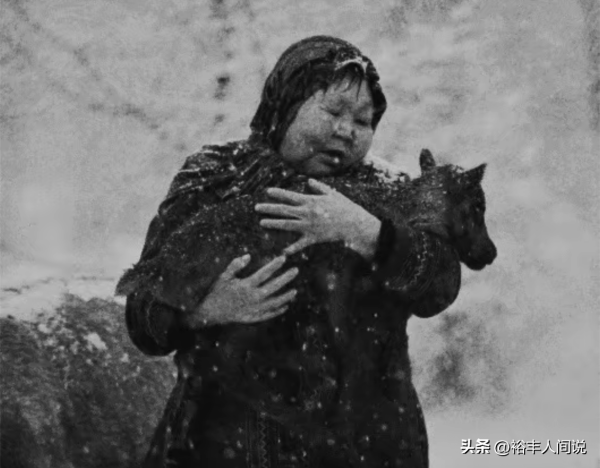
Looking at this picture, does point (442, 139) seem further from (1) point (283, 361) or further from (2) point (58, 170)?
(1) point (283, 361)

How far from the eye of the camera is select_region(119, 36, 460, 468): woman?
1.47 m

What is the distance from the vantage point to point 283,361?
1.49m

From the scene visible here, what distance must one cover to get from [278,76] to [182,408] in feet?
1.66

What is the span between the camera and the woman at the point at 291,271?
147 cm

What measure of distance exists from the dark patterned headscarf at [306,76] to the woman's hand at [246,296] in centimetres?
23

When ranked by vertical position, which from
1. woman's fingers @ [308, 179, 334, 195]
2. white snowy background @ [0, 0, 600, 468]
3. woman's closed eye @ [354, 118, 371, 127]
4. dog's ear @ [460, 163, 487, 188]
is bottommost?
woman's fingers @ [308, 179, 334, 195]

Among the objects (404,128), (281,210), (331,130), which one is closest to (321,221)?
(281,210)

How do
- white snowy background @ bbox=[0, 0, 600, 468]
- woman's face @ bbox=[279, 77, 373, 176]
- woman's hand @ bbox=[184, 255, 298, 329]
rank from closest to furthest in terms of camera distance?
woman's hand @ bbox=[184, 255, 298, 329] < woman's face @ bbox=[279, 77, 373, 176] < white snowy background @ bbox=[0, 0, 600, 468]

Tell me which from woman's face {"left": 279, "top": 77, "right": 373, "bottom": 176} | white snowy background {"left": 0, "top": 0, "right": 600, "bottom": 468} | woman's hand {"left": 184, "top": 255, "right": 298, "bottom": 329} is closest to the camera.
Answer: woman's hand {"left": 184, "top": 255, "right": 298, "bottom": 329}

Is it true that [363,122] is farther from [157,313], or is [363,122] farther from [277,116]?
[157,313]

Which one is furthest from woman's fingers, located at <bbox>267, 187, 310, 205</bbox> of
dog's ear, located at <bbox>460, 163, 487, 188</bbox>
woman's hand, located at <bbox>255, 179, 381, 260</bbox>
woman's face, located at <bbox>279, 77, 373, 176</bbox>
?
dog's ear, located at <bbox>460, 163, 487, 188</bbox>

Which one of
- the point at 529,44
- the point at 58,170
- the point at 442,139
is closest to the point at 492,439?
the point at 442,139

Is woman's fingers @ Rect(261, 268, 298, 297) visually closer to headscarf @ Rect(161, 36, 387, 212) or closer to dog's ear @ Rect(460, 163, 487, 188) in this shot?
headscarf @ Rect(161, 36, 387, 212)

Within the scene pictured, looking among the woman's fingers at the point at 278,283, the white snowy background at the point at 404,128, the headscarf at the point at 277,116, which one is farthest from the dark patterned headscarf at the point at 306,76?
the white snowy background at the point at 404,128
